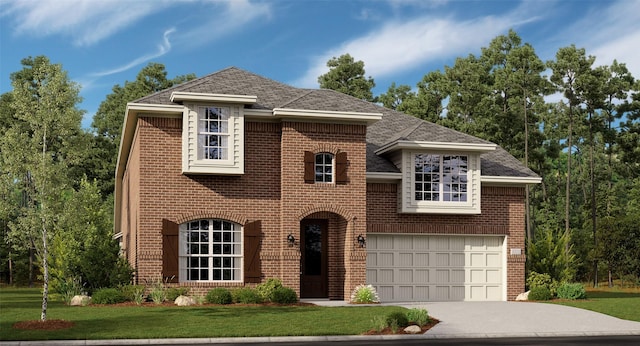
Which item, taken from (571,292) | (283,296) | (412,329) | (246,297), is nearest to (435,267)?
(571,292)

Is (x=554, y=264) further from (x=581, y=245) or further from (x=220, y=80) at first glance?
(x=581, y=245)

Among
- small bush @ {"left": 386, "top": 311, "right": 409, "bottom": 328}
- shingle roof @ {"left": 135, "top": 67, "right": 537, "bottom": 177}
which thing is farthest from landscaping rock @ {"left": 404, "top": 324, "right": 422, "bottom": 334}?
shingle roof @ {"left": 135, "top": 67, "right": 537, "bottom": 177}

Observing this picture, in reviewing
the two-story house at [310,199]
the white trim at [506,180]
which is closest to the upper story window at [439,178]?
the two-story house at [310,199]

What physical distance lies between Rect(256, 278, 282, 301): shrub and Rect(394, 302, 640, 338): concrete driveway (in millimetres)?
5106

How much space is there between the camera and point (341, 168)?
2791 cm

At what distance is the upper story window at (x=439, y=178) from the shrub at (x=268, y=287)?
21.6ft

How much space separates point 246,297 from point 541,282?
12.2m

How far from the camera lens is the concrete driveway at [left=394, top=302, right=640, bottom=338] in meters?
19.8

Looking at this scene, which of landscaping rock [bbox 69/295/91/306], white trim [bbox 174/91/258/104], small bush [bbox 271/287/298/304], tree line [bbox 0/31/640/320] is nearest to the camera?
landscaping rock [bbox 69/295/91/306]

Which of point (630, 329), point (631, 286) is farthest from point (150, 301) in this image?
point (631, 286)

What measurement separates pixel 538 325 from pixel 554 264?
11.6 metres

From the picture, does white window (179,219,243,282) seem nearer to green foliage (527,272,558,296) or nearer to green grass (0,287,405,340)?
green grass (0,287,405,340)

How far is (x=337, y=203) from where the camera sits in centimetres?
2786

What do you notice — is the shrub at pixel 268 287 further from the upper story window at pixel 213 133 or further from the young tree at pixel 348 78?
the young tree at pixel 348 78
